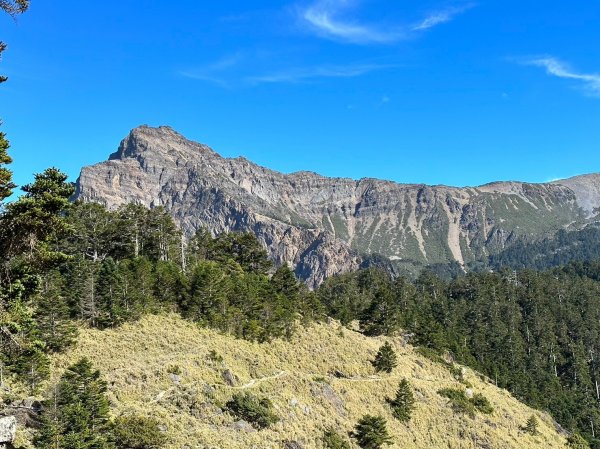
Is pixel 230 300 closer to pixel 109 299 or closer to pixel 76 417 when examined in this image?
pixel 109 299

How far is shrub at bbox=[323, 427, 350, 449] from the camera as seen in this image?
134 ft

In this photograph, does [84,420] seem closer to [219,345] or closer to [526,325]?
[219,345]

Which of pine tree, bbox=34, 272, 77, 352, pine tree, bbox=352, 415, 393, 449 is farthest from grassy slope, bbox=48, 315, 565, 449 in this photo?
pine tree, bbox=352, 415, 393, 449


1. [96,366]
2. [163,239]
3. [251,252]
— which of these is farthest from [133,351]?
[251,252]

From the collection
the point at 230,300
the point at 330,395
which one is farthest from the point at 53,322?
the point at 330,395

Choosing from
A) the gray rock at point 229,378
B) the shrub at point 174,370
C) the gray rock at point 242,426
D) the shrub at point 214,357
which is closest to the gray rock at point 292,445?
the gray rock at point 242,426

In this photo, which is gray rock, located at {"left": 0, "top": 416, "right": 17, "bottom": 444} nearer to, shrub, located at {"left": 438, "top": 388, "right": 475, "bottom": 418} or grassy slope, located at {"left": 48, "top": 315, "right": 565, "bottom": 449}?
grassy slope, located at {"left": 48, "top": 315, "right": 565, "bottom": 449}

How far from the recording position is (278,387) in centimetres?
4738

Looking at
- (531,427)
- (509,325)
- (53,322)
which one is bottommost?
(531,427)

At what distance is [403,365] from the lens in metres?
69.6

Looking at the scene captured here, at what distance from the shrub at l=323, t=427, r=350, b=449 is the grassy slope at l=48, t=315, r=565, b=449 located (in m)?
1.00

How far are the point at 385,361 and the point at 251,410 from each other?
29.1 m

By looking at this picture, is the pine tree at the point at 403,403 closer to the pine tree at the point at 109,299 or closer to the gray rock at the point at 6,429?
the pine tree at the point at 109,299

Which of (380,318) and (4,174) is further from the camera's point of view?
(380,318)
